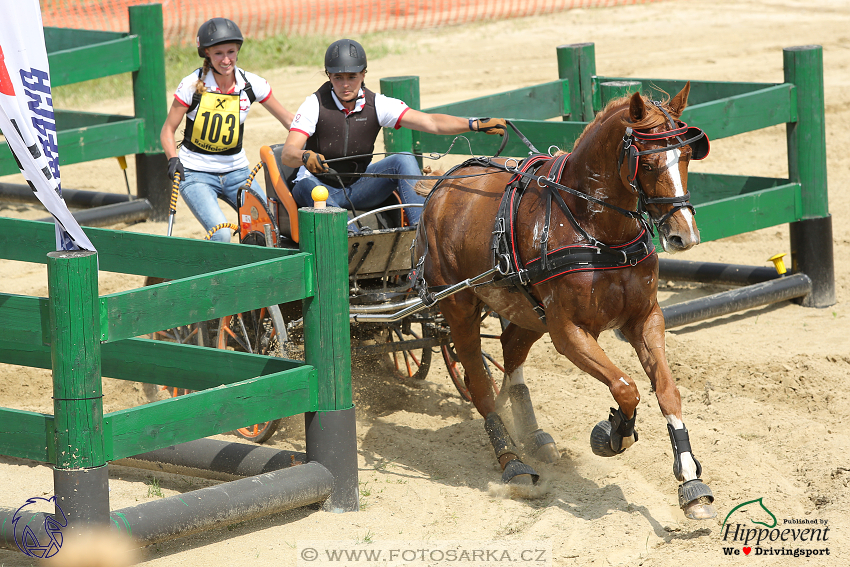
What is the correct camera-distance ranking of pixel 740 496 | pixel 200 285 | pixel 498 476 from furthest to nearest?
pixel 498 476 < pixel 740 496 < pixel 200 285

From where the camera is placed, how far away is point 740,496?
175 inches

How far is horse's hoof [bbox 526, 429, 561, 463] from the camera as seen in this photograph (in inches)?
204

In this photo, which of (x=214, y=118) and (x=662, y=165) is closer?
(x=662, y=165)

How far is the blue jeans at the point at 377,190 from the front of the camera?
18.3 feet

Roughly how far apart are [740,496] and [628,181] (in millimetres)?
1480

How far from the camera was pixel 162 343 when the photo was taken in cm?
419

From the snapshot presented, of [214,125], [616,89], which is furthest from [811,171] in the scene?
[214,125]

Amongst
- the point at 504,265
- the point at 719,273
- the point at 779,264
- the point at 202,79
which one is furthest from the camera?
the point at 719,273

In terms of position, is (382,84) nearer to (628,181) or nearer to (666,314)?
(666,314)

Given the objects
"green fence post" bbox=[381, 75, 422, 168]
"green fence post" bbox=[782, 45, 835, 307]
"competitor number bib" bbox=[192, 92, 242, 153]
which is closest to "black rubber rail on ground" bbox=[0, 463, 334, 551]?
"competitor number bib" bbox=[192, 92, 242, 153]

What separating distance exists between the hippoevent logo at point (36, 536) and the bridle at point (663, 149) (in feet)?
7.97

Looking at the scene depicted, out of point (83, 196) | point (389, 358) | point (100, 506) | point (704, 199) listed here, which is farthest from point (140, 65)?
point (100, 506)

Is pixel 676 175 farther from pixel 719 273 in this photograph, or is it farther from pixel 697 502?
pixel 719 273

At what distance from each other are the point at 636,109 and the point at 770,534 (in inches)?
69.2
